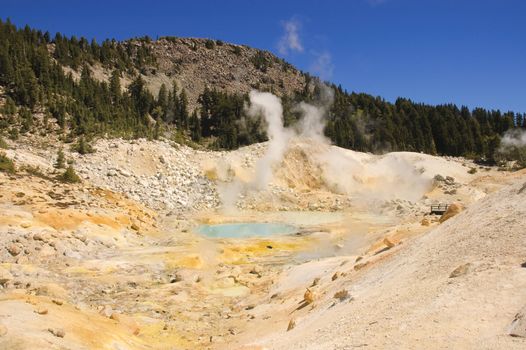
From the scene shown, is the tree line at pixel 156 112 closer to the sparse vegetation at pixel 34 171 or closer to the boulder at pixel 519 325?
the sparse vegetation at pixel 34 171

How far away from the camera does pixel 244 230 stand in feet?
107

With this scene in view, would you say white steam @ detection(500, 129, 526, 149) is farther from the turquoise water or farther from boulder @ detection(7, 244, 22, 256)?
boulder @ detection(7, 244, 22, 256)

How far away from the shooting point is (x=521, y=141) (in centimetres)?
6956

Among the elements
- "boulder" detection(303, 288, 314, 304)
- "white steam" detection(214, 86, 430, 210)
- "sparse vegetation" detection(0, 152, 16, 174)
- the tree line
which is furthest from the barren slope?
the tree line

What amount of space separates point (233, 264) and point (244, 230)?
10.5m

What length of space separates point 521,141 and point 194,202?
54.7 m

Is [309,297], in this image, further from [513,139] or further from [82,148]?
[513,139]

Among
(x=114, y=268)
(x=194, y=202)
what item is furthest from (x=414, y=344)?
(x=194, y=202)

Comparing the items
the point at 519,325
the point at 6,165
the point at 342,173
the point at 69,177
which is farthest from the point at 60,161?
the point at 519,325

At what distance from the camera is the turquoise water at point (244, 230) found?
3067cm

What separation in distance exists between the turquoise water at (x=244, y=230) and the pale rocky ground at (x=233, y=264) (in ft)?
4.02

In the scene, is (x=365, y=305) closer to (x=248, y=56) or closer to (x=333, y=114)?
(x=333, y=114)

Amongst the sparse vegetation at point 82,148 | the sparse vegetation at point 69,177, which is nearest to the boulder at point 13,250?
the sparse vegetation at point 69,177

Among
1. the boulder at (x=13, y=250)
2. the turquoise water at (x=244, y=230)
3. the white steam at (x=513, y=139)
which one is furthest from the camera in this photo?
the white steam at (x=513, y=139)
